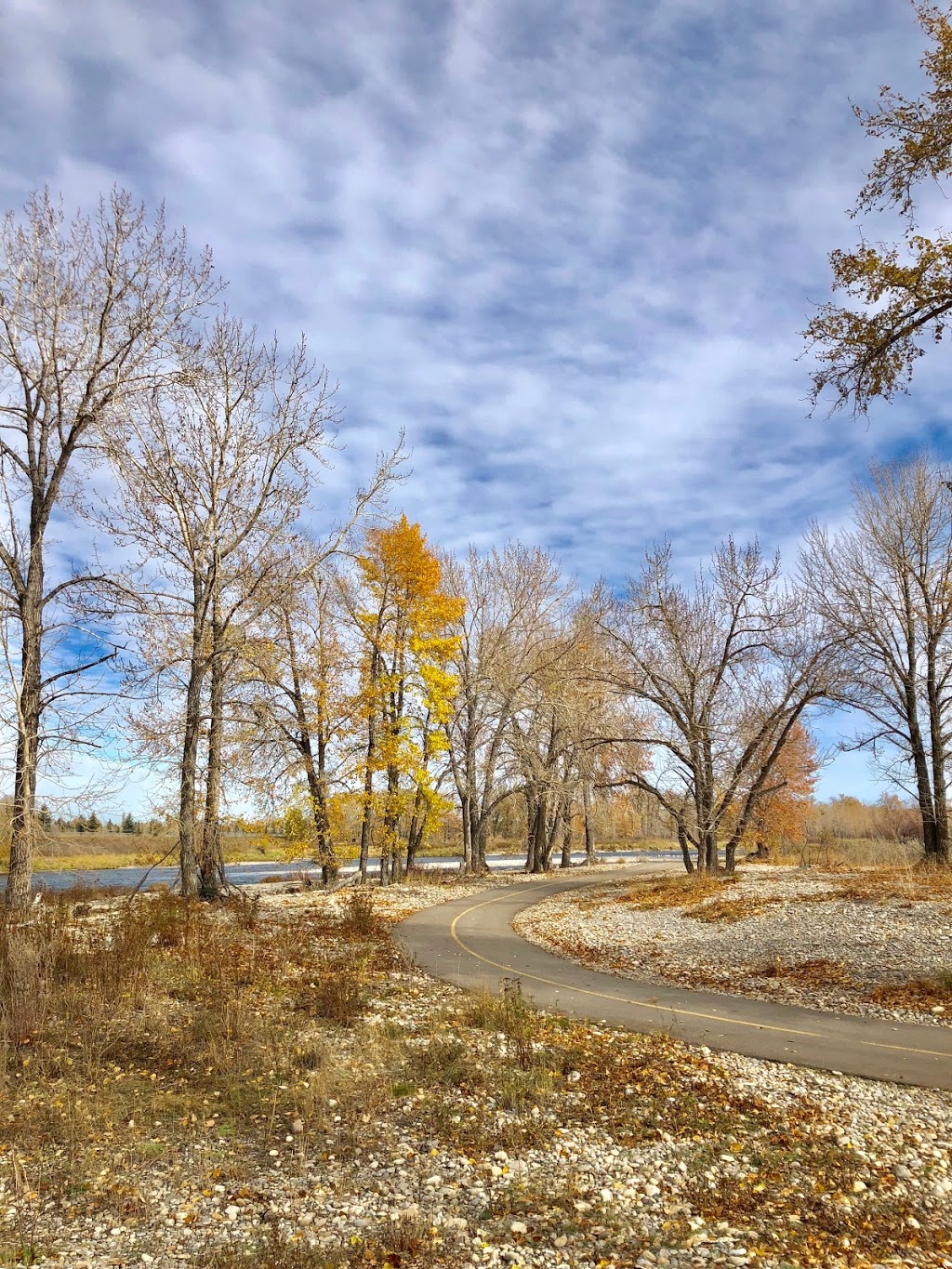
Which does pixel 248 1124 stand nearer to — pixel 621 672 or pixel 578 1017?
pixel 578 1017

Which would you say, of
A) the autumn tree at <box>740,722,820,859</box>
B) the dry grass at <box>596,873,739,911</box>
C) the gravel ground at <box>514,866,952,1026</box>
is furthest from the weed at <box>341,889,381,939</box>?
the autumn tree at <box>740,722,820,859</box>

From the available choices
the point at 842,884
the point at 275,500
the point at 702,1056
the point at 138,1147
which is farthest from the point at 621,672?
the point at 138,1147

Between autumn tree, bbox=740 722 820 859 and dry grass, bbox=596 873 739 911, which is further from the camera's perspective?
autumn tree, bbox=740 722 820 859

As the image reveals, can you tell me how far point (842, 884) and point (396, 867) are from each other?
17.6 metres

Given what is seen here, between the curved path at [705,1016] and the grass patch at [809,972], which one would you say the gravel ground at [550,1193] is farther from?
the grass patch at [809,972]

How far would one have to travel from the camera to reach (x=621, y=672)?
86.5 ft

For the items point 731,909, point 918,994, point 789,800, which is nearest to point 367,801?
point 731,909

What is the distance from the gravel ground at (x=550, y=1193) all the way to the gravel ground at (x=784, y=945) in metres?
4.58

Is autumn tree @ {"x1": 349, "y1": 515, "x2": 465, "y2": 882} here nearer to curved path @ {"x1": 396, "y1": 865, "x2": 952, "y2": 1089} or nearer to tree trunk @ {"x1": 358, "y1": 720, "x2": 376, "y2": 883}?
tree trunk @ {"x1": 358, "y1": 720, "x2": 376, "y2": 883}

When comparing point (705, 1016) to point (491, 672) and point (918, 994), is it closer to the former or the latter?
point (918, 994)

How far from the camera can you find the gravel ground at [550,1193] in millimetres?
4676

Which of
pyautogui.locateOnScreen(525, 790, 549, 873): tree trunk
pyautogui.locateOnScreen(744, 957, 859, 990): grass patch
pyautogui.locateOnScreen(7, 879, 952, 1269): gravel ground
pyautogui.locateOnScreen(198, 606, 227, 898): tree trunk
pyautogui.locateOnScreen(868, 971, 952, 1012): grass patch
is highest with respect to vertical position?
pyautogui.locateOnScreen(198, 606, 227, 898): tree trunk

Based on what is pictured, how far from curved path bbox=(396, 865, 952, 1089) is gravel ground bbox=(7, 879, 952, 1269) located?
1042 millimetres

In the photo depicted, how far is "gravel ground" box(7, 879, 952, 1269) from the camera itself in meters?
4.68
